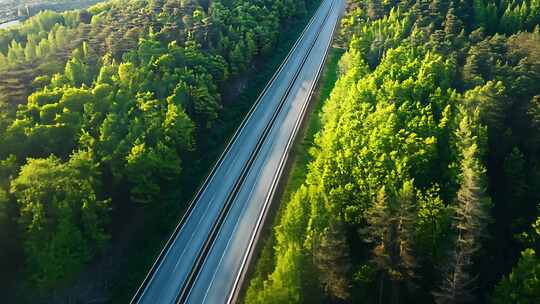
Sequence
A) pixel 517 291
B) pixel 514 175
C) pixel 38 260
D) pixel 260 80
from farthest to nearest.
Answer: pixel 260 80 < pixel 514 175 < pixel 38 260 < pixel 517 291

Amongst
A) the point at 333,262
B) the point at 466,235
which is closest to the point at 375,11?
the point at 466,235

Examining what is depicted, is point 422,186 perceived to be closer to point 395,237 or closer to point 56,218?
point 395,237

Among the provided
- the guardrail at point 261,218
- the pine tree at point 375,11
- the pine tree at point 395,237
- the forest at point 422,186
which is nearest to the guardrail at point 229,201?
the guardrail at point 261,218

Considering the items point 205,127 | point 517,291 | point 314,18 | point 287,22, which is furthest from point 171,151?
point 314,18

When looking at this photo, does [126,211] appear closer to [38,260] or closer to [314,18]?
[38,260]

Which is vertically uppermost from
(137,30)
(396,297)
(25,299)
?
(137,30)
